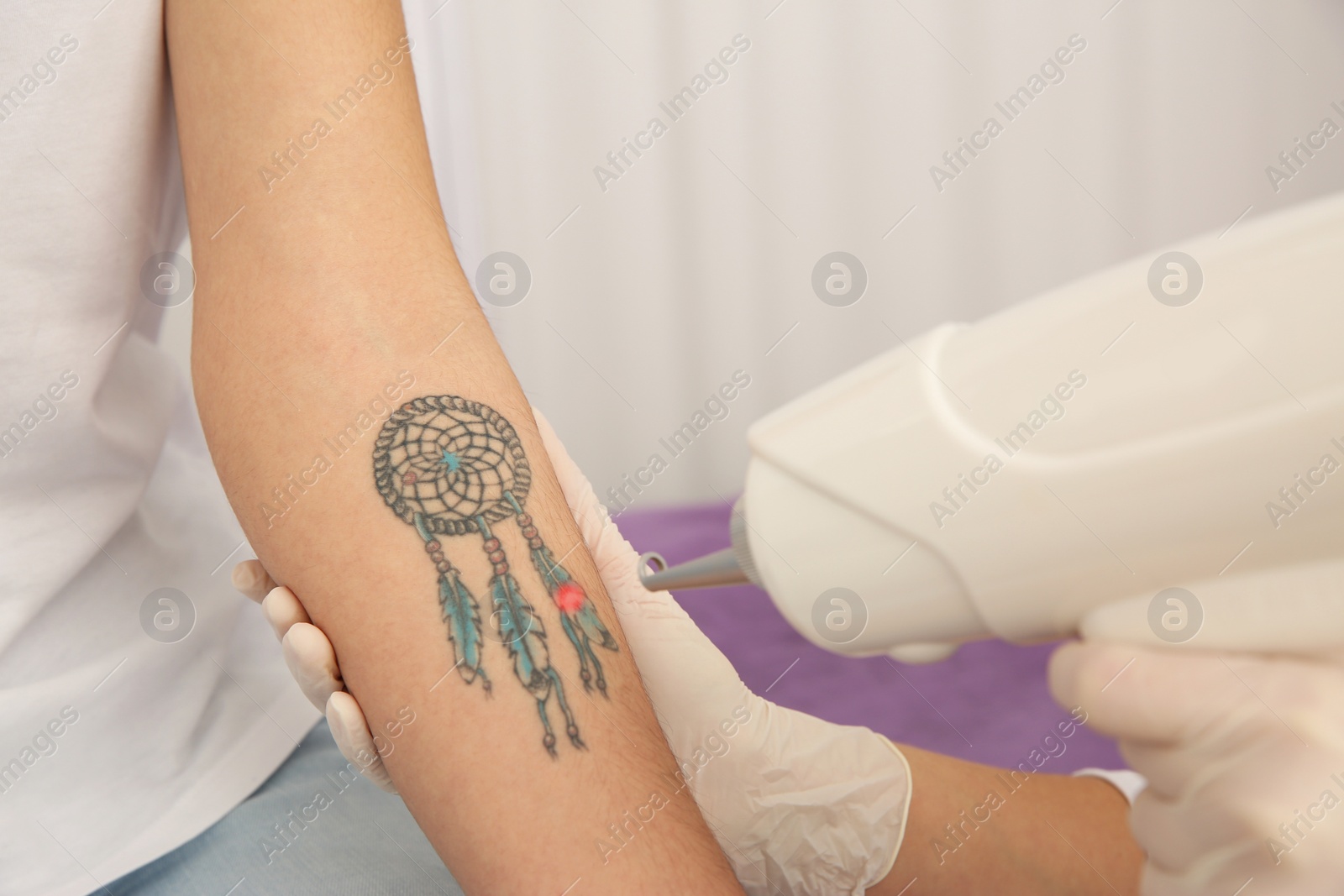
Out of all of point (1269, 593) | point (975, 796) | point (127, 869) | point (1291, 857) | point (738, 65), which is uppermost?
point (738, 65)

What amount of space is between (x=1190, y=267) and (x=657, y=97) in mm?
2089

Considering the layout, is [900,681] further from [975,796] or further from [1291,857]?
[1291,857]

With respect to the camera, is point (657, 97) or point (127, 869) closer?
point (127, 869)

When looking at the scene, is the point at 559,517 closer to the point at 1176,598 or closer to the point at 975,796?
the point at 1176,598

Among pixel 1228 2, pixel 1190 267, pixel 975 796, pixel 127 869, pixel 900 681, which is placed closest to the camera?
pixel 1190 267

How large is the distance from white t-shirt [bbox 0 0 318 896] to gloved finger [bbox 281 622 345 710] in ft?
1.10

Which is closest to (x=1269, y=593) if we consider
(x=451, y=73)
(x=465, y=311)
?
(x=465, y=311)

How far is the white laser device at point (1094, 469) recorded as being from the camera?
46 centimetres

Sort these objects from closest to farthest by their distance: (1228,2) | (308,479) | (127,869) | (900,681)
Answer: (308,479) < (127,869) < (900,681) < (1228,2)

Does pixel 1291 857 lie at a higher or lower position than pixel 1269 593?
lower

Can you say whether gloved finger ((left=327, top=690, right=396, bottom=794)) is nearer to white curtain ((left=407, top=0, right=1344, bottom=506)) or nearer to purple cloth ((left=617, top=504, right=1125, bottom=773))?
purple cloth ((left=617, top=504, right=1125, bottom=773))

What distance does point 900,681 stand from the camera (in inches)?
67.1

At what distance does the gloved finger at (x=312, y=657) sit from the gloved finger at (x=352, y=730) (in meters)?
0.02

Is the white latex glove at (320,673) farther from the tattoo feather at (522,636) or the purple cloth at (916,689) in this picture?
the purple cloth at (916,689)
